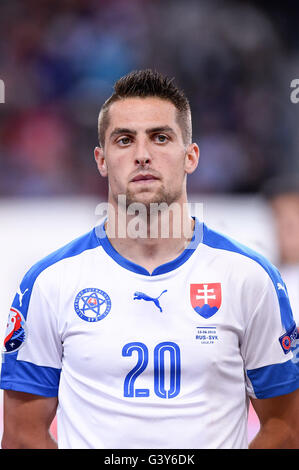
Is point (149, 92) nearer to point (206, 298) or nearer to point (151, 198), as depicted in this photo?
point (151, 198)

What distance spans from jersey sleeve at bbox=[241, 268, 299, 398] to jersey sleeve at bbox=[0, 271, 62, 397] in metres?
0.77

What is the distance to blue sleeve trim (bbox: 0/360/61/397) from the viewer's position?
266 centimetres

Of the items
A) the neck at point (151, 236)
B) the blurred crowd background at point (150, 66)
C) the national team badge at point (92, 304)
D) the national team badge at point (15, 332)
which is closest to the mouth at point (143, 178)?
the neck at point (151, 236)

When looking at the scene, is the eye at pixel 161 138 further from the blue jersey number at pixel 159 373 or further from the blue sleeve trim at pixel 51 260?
the blue jersey number at pixel 159 373

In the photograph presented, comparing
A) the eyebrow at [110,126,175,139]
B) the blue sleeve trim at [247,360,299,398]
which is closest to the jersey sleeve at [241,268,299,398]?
the blue sleeve trim at [247,360,299,398]

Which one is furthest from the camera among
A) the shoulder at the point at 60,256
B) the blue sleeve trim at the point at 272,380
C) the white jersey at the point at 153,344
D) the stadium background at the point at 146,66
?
the stadium background at the point at 146,66

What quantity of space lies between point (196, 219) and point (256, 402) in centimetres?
80

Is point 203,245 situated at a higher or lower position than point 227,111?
lower

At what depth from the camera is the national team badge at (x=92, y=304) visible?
2.62m

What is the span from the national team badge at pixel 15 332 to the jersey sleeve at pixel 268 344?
0.89 m

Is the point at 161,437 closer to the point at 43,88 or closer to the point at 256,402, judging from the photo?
the point at 256,402

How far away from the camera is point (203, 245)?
2.76m

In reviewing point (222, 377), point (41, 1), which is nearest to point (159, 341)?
point (222, 377)

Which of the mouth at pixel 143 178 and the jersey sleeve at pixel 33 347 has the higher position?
the mouth at pixel 143 178
